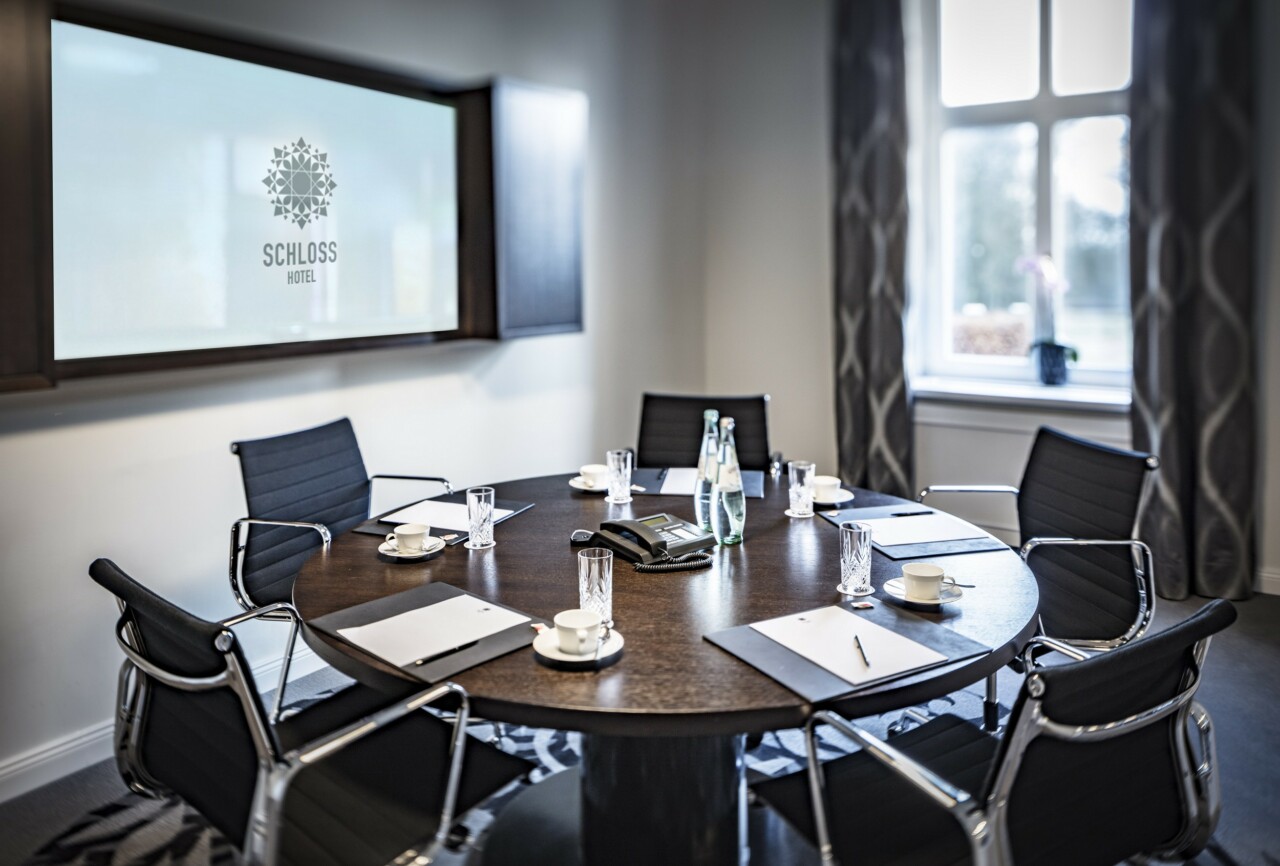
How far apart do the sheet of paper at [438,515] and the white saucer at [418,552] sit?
0.10 meters

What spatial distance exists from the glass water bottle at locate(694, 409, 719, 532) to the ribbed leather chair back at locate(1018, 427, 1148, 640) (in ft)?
3.07

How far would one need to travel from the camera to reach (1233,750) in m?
2.81

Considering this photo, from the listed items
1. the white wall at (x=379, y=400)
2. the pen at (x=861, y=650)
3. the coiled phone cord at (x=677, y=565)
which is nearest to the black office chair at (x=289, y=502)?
the white wall at (x=379, y=400)

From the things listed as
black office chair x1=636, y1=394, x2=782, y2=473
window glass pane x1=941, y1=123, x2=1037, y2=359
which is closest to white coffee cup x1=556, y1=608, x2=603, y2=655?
black office chair x1=636, y1=394, x2=782, y2=473

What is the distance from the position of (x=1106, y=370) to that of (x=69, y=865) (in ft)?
13.6

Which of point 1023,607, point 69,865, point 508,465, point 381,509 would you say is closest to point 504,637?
point 1023,607

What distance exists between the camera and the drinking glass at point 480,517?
2.33 metres

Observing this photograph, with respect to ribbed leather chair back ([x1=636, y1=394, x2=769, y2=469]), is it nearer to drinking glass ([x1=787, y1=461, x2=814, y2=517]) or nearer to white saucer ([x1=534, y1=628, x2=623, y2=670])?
drinking glass ([x1=787, y1=461, x2=814, y2=517])

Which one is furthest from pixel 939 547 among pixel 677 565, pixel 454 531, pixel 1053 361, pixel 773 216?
pixel 773 216

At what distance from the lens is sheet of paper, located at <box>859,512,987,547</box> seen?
7.77ft

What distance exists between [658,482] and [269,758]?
62.6 inches

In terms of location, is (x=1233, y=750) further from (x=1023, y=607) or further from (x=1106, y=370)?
(x=1106, y=370)

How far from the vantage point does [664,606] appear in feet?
6.48

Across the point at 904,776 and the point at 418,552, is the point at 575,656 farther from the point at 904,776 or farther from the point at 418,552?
the point at 418,552
